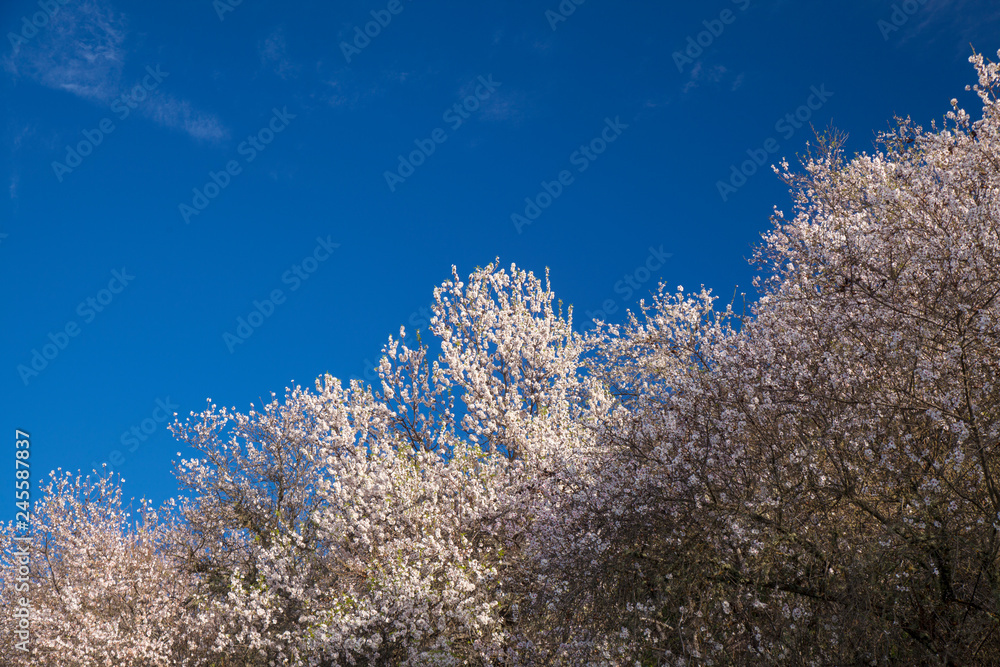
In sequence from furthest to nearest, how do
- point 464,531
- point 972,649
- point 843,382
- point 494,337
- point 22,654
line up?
point 22,654 < point 494,337 < point 464,531 < point 843,382 < point 972,649

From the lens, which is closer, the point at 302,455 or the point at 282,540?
the point at 282,540

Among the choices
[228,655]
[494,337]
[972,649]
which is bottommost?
[972,649]

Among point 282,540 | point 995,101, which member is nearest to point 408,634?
point 282,540

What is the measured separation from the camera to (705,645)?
809 centimetres

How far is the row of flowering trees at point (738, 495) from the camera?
21.1 feet

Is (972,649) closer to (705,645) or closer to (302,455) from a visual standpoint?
(705,645)

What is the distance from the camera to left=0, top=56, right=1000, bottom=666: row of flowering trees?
6.43 metres

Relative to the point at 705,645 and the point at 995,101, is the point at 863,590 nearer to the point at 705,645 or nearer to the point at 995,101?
the point at 705,645

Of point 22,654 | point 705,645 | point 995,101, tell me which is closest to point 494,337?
point 705,645

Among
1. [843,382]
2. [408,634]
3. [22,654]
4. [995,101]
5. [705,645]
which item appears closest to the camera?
[843,382]

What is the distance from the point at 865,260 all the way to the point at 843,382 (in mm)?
1463

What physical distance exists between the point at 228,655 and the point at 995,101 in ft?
58.2

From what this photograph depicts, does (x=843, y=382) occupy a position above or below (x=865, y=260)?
below

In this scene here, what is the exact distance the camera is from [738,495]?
7598 millimetres
